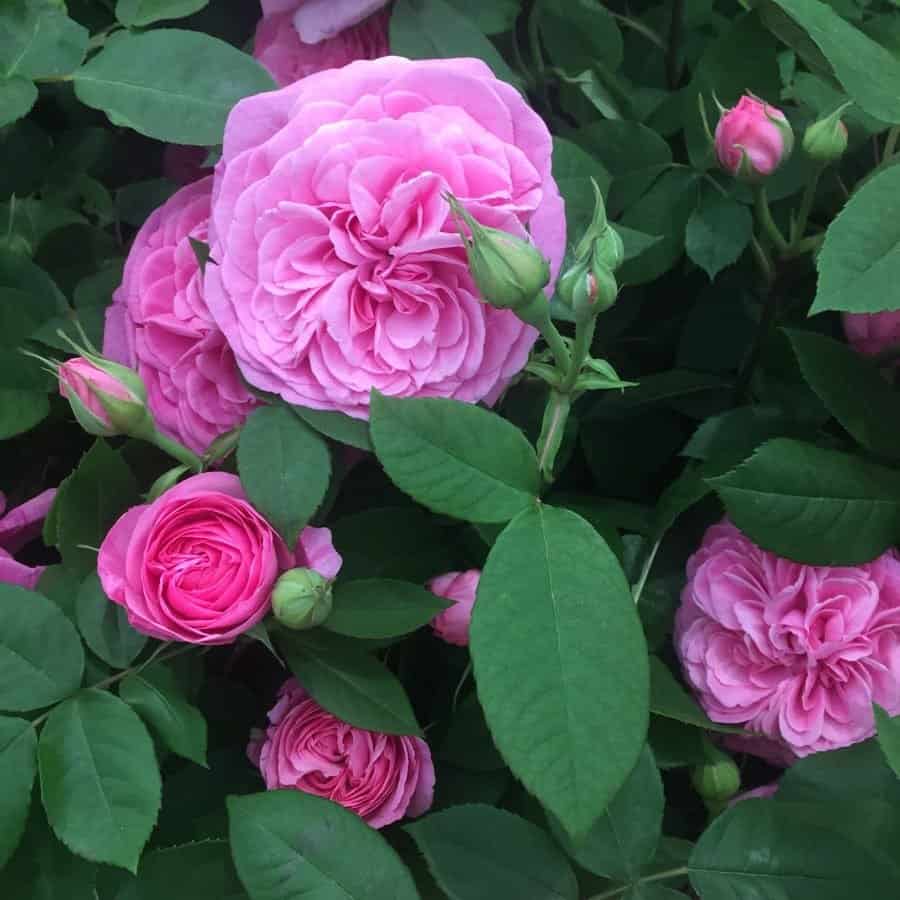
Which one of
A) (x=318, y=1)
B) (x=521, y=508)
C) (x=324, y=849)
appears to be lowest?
(x=324, y=849)

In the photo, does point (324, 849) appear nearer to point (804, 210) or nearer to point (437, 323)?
point (437, 323)

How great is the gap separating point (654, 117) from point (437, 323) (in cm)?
29

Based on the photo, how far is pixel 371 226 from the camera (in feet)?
1.68

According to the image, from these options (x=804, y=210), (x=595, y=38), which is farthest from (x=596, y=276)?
(x=595, y=38)

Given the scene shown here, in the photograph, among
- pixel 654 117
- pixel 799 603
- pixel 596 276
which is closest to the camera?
pixel 596 276

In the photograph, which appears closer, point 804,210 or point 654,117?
point 804,210

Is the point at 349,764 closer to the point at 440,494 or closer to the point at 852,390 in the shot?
the point at 440,494

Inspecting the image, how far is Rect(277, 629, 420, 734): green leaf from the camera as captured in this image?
0.54 m

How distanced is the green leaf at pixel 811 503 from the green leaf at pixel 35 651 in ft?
1.10

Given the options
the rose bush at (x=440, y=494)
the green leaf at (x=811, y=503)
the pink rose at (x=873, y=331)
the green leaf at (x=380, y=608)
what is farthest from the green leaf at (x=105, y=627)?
the pink rose at (x=873, y=331)

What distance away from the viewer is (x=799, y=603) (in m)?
0.60

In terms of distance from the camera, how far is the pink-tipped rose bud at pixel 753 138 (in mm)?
570

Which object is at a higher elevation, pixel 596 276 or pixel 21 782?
pixel 596 276

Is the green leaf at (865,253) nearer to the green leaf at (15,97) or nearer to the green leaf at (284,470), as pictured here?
the green leaf at (284,470)
